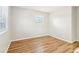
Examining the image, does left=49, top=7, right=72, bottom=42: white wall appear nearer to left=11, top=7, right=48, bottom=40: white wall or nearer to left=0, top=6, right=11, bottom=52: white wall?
left=11, top=7, right=48, bottom=40: white wall

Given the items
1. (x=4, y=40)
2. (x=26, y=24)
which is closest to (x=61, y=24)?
(x=26, y=24)

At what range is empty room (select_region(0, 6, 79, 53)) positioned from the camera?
3.45 ft

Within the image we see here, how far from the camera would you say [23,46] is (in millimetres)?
1110

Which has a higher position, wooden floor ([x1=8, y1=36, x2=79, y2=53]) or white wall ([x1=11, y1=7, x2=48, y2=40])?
white wall ([x1=11, y1=7, x2=48, y2=40])

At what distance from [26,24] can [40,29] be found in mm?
189

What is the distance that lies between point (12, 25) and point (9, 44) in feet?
0.77

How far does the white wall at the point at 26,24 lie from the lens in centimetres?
107

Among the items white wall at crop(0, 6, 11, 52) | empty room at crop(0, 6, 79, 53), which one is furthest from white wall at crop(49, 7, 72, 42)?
white wall at crop(0, 6, 11, 52)

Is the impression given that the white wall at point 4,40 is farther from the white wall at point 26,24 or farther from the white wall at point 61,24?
the white wall at point 61,24

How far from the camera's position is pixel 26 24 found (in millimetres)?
1126

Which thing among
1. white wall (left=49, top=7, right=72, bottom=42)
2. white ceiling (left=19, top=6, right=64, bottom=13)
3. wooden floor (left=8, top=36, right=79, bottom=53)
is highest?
white ceiling (left=19, top=6, right=64, bottom=13)
